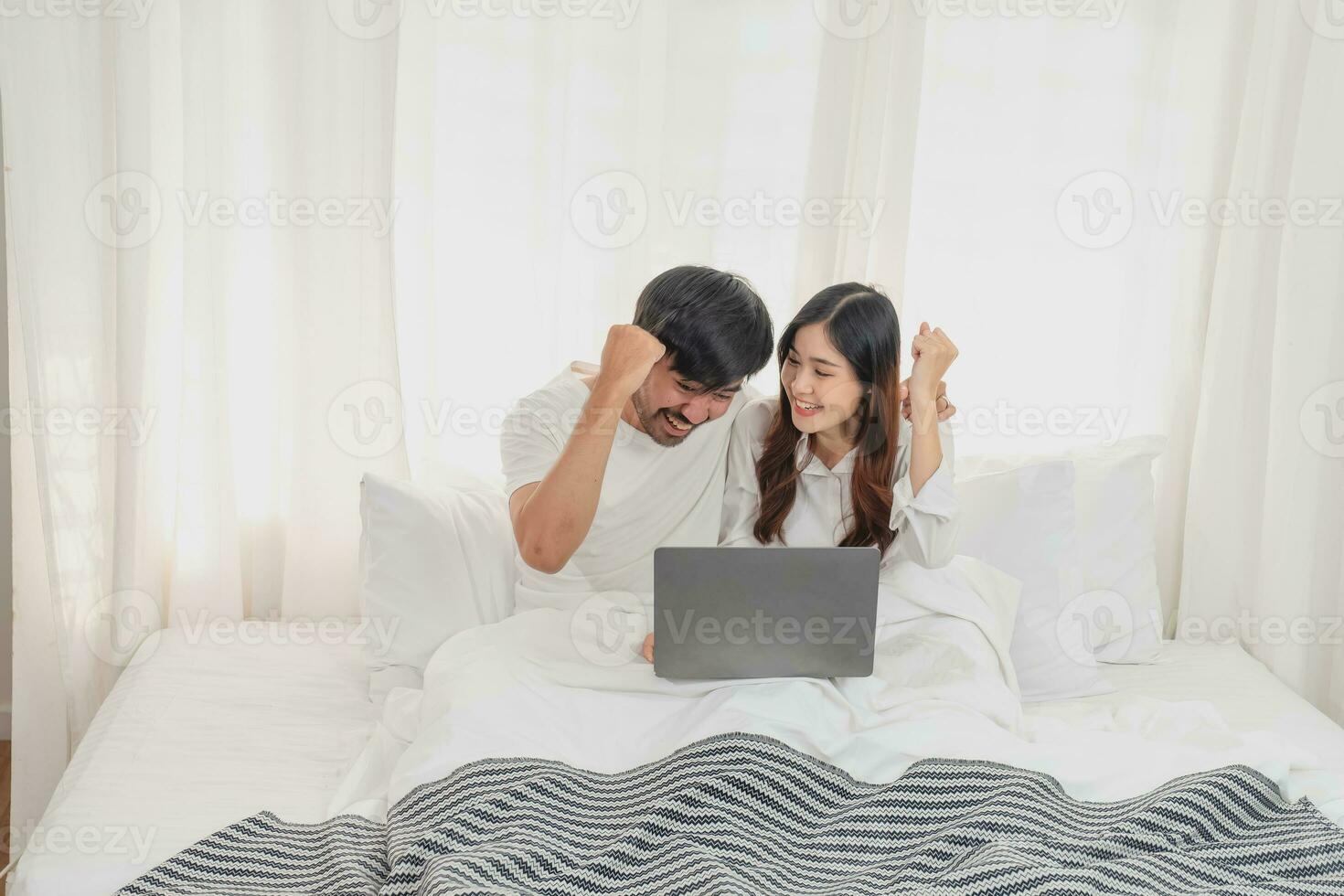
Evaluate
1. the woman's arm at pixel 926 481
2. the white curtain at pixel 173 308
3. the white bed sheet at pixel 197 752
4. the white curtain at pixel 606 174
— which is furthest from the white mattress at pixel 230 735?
the white curtain at pixel 606 174

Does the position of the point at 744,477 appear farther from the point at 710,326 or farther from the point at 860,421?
the point at 710,326

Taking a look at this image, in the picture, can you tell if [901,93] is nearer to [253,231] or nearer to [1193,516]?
[1193,516]

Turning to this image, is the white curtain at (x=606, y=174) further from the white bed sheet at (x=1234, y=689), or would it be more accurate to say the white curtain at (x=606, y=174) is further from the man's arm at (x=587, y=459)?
the white bed sheet at (x=1234, y=689)

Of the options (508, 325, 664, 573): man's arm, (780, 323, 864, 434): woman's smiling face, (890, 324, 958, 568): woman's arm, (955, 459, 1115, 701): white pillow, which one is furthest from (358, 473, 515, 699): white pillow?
(955, 459, 1115, 701): white pillow

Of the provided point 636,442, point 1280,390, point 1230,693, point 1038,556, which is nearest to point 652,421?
point 636,442

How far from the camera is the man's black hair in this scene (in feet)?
5.95

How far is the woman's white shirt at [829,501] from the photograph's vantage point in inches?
74.7

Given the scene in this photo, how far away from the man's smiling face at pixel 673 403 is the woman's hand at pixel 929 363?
0.97 ft

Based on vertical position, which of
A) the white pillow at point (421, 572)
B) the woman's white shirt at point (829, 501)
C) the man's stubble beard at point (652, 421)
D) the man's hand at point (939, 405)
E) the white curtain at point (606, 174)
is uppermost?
the white curtain at point (606, 174)

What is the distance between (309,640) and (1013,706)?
1.31 metres

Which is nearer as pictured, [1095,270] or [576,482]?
[576,482]

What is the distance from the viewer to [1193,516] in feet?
8.21

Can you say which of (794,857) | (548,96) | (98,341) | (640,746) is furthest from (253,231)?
(794,857)

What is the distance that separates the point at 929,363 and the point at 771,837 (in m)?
0.83
